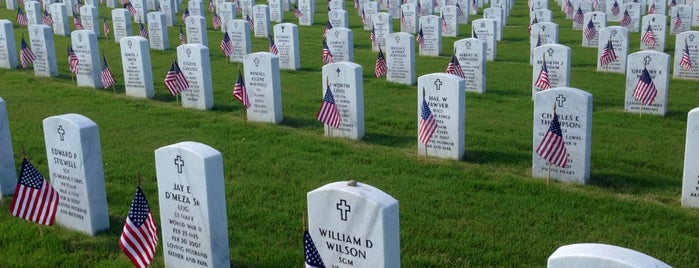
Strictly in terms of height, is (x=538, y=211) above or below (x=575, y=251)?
below

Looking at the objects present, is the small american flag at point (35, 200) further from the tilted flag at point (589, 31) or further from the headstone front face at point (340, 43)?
the tilted flag at point (589, 31)

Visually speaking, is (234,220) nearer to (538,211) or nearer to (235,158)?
(235,158)

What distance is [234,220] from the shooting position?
8.25 meters

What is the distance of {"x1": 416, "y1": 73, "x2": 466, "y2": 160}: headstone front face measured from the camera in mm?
10508

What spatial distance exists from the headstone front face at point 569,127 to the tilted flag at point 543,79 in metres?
4.00

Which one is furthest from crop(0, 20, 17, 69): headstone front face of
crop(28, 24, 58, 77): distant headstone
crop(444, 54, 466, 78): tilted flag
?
crop(444, 54, 466, 78): tilted flag

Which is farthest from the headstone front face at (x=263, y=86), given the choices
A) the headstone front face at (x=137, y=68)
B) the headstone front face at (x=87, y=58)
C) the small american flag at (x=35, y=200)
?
the small american flag at (x=35, y=200)

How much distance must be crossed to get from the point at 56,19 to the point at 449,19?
497 inches

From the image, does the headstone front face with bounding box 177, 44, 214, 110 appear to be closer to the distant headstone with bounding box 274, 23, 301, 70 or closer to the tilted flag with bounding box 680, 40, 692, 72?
the distant headstone with bounding box 274, 23, 301, 70

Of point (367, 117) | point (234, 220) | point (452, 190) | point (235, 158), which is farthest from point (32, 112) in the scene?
point (452, 190)

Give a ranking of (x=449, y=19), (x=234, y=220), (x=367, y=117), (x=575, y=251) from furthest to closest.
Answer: (x=449, y=19)
(x=367, y=117)
(x=234, y=220)
(x=575, y=251)

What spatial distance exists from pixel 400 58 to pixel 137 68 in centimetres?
525

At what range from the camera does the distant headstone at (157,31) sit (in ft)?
70.8

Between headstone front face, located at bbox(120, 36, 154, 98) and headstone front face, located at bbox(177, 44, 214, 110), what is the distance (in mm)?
1209
